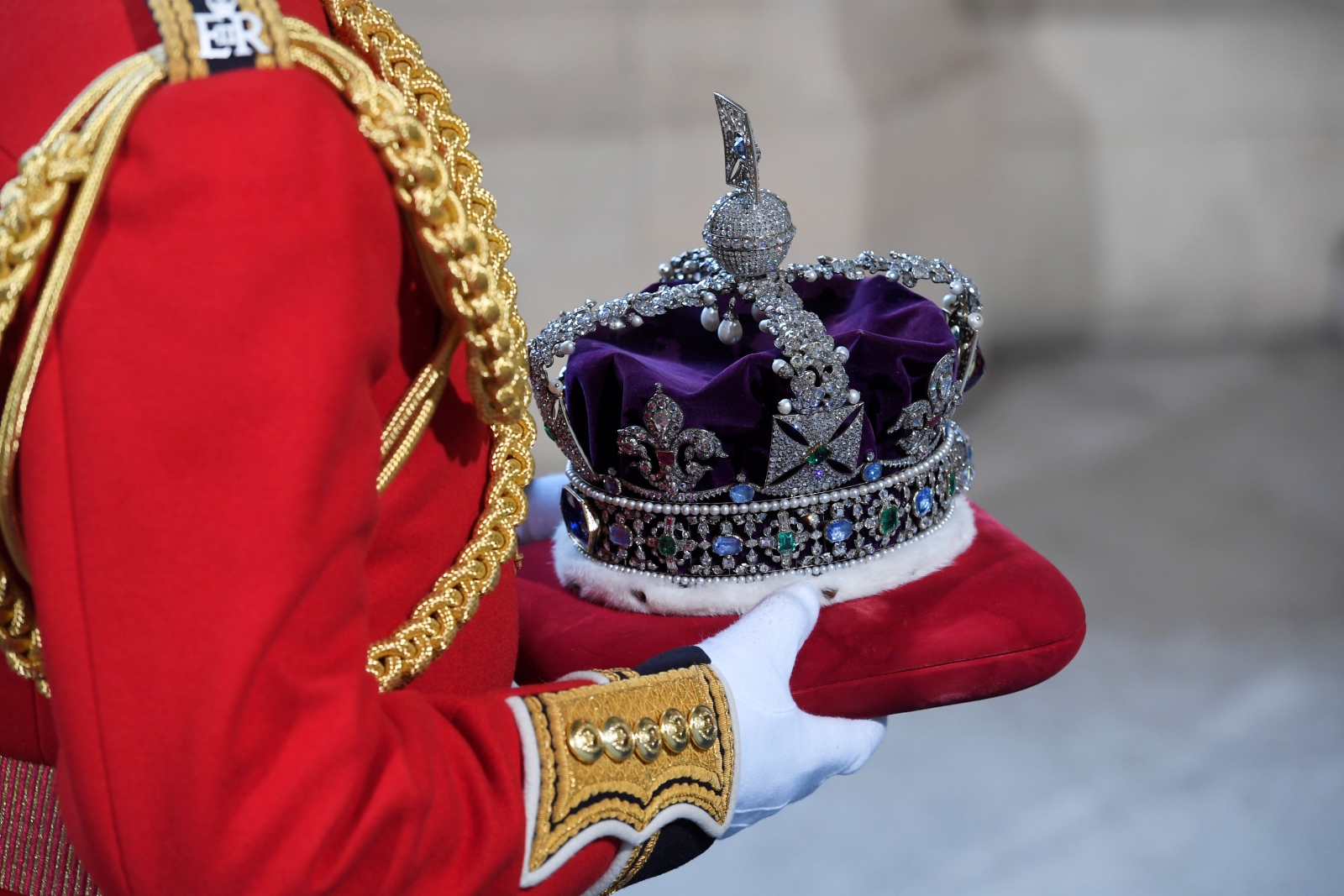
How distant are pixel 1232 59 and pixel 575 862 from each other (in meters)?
3.46

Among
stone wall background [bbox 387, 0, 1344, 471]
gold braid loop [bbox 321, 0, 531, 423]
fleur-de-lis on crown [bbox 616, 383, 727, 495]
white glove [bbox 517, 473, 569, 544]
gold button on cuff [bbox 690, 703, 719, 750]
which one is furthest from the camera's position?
stone wall background [bbox 387, 0, 1344, 471]

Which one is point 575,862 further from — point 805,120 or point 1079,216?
point 1079,216

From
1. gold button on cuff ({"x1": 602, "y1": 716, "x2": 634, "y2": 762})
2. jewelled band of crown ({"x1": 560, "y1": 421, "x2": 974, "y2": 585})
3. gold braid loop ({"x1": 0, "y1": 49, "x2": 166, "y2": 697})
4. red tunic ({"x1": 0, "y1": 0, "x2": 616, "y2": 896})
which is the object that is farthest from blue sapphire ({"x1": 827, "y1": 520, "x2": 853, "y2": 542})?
gold braid loop ({"x1": 0, "y1": 49, "x2": 166, "y2": 697})

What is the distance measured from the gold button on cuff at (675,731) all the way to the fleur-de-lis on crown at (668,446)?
0.82ft

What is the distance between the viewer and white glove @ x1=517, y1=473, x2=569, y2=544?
118cm

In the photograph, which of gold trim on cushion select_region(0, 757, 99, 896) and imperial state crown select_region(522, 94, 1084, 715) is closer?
gold trim on cushion select_region(0, 757, 99, 896)

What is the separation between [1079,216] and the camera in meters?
3.51

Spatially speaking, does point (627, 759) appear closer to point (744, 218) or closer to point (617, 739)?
point (617, 739)

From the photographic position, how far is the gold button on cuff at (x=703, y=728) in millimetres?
690

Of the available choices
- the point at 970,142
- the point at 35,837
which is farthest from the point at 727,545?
the point at 970,142

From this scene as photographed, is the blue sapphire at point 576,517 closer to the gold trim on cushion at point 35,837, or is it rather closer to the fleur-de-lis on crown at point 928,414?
the fleur-de-lis on crown at point 928,414

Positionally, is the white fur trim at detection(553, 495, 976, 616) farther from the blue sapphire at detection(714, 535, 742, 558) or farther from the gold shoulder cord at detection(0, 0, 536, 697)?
the gold shoulder cord at detection(0, 0, 536, 697)

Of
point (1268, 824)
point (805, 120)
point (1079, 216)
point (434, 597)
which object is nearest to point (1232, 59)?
point (1079, 216)

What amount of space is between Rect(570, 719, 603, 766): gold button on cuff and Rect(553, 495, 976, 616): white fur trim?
0.89 feet
